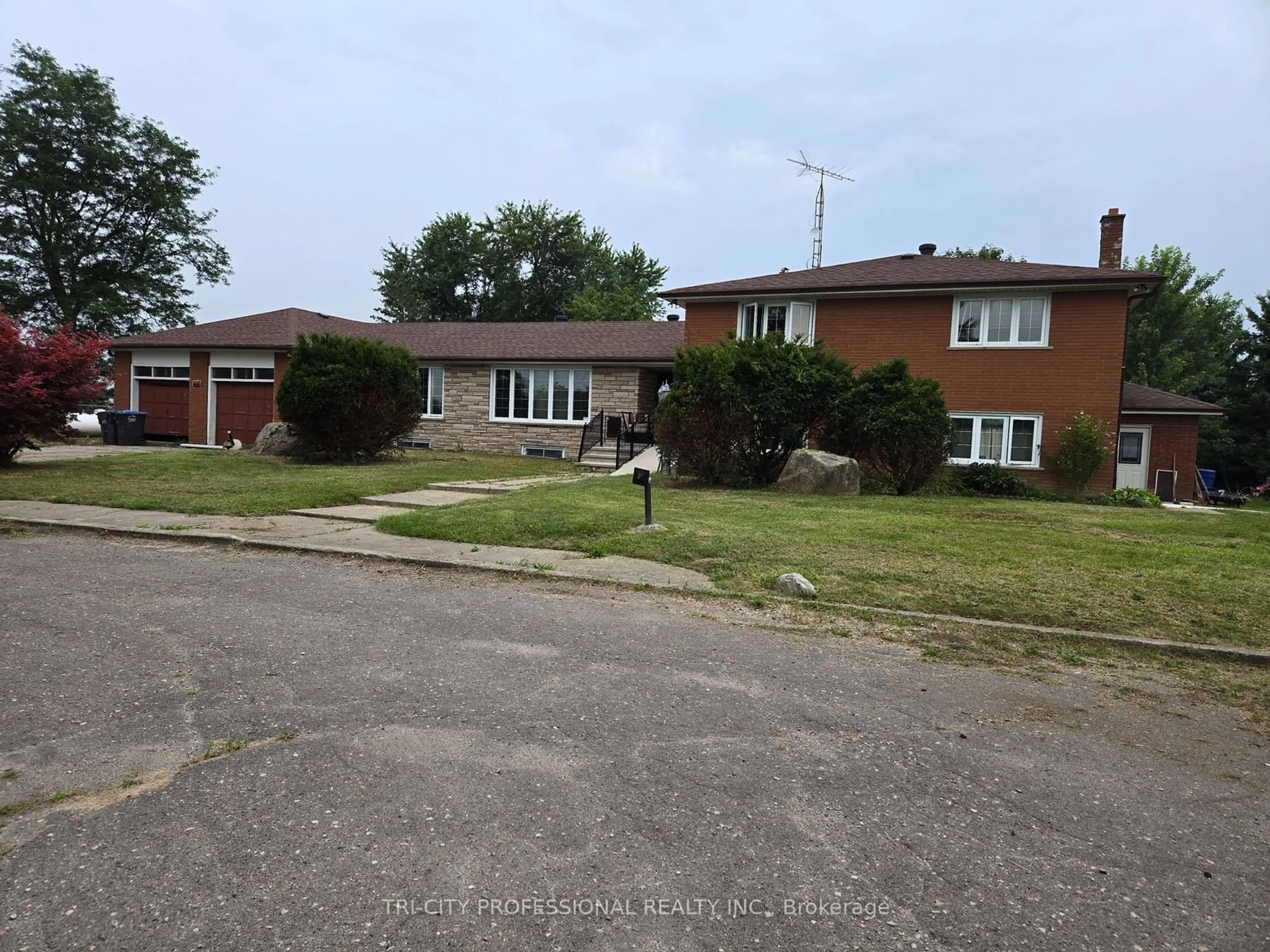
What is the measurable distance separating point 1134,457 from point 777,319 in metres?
11.7

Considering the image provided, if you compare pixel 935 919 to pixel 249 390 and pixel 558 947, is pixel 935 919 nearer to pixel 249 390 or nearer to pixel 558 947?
pixel 558 947

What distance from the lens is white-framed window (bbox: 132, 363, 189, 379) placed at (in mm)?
26172

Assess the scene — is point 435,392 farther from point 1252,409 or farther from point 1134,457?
point 1252,409

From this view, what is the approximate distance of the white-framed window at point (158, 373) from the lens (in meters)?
26.2

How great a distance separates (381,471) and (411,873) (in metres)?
14.1

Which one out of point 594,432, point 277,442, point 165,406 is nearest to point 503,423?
point 594,432

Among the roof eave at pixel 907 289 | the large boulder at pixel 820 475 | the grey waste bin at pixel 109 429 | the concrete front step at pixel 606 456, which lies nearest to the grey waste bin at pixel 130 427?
the grey waste bin at pixel 109 429

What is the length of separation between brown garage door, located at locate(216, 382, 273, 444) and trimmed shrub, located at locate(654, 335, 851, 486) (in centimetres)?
1666

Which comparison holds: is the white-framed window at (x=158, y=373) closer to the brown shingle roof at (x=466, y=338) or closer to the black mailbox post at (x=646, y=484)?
the brown shingle roof at (x=466, y=338)

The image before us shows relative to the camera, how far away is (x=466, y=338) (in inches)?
1056

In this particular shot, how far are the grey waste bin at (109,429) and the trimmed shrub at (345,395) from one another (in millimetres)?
10218

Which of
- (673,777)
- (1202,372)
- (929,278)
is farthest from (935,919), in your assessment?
(1202,372)

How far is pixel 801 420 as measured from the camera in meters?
14.7

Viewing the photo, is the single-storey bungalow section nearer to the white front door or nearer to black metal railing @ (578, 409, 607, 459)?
black metal railing @ (578, 409, 607, 459)
